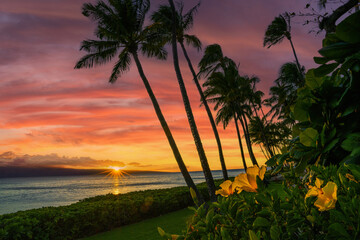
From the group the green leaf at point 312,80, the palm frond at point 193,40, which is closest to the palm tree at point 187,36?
the palm frond at point 193,40

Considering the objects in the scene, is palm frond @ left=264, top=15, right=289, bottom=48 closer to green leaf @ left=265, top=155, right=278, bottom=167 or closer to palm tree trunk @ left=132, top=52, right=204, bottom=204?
palm tree trunk @ left=132, top=52, right=204, bottom=204

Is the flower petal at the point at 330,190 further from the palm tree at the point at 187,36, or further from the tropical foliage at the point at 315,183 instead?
the palm tree at the point at 187,36

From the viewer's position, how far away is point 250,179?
31.2 inches

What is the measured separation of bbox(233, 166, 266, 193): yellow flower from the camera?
30.8 inches

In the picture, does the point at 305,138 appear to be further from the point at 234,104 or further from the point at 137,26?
the point at 234,104

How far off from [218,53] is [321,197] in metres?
23.5

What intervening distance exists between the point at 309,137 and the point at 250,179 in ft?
1.31

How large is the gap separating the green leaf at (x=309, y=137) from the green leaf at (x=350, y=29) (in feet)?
1.23

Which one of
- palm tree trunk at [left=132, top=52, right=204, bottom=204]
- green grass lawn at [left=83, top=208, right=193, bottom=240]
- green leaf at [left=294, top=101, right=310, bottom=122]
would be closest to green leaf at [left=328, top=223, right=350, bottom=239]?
green leaf at [left=294, top=101, right=310, bottom=122]

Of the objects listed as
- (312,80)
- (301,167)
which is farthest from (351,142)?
(312,80)

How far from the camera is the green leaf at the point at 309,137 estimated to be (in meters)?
0.99

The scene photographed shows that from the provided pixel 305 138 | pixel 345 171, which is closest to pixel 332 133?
pixel 305 138

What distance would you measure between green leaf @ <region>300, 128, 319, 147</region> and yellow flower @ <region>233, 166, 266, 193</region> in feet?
1.05

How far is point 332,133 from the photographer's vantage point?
3.18 feet
